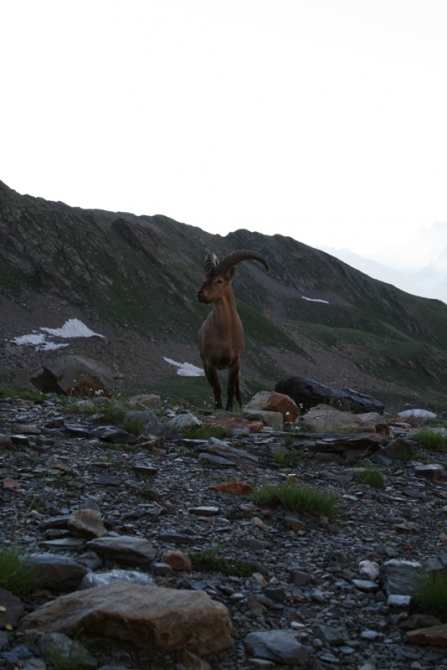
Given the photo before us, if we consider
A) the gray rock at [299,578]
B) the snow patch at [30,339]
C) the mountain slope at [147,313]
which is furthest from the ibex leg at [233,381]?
the snow patch at [30,339]

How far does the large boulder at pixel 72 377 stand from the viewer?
19.8 metres

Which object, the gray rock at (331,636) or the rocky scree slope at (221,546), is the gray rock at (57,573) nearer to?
the rocky scree slope at (221,546)

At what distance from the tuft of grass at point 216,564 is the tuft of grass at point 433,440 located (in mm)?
6848

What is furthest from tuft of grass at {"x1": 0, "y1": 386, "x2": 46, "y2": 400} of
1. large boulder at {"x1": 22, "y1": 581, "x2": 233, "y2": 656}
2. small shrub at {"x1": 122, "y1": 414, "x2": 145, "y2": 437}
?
large boulder at {"x1": 22, "y1": 581, "x2": 233, "y2": 656}

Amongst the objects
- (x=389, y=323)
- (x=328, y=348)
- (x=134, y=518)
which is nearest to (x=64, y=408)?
(x=134, y=518)

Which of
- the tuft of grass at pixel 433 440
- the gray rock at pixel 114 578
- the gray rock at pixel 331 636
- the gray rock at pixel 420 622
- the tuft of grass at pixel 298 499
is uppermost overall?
the tuft of grass at pixel 433 440

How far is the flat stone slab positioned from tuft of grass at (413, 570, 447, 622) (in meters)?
2.17

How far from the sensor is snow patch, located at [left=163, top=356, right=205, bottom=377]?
200 feet

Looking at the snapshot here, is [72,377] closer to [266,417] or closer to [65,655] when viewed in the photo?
[266,417]

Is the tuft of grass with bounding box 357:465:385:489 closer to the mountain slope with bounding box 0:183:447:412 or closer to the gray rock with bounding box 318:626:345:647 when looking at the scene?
the gray rock with bounding box 318:626:345:647

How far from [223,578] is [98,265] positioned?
7397cm

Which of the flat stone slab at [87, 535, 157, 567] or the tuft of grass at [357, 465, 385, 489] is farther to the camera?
the tuft of grass at [357, 465, 385, 489]

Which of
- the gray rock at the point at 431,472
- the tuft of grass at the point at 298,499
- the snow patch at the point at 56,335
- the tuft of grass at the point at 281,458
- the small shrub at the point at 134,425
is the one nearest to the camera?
the tuft of grass at the point at 298,499

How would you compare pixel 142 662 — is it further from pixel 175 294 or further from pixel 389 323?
pixel 389 323
